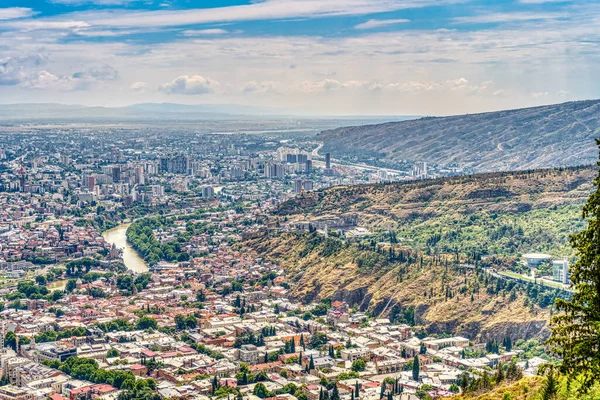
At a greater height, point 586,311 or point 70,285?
point 586,311

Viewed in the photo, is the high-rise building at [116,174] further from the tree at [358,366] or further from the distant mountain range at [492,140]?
the tree at [358,366]

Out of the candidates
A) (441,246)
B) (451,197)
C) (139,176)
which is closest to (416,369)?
(441,246)

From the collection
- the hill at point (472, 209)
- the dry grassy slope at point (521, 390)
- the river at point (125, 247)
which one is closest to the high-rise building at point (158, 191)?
the river at point (125, 247)

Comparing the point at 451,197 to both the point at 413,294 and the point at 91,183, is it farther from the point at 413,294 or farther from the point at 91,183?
the point at 91,183

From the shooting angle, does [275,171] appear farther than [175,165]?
No

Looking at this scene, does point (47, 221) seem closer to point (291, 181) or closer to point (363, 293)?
point (291, 181)

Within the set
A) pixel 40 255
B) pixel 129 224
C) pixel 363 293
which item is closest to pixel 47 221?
pixel 129 224
